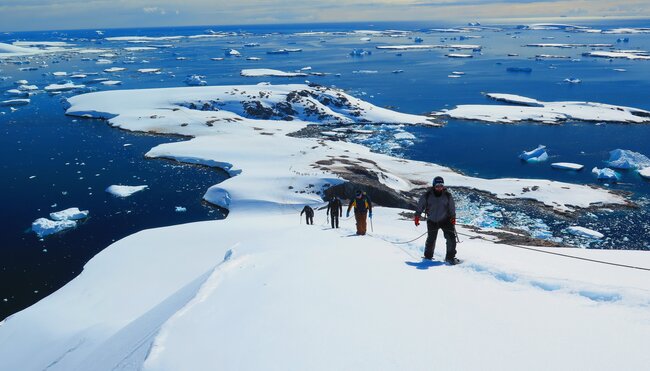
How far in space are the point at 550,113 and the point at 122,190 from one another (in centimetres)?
5943

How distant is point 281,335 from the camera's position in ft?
23.4

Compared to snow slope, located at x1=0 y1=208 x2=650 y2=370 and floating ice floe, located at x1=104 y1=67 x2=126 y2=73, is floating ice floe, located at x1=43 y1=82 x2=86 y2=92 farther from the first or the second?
snow slope, located at x1=0 y1=208 x2=650 y2=370

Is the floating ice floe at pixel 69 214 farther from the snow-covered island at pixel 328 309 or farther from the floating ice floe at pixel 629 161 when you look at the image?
the floating ice floe at pixel 629 161

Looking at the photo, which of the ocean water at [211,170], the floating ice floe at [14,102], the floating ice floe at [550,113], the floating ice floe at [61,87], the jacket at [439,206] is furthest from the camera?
the floating ice floe at [61,87]

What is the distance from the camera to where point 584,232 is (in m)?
30.8

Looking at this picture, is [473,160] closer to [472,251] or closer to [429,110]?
[429,110]

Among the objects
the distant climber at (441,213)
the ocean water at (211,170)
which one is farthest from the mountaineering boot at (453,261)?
the ocean water at (211,170)

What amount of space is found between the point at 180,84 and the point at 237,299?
9568 cm

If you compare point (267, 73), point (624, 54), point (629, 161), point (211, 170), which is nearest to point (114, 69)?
point (267, 73)

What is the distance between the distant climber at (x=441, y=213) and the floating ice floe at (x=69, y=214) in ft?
95.2

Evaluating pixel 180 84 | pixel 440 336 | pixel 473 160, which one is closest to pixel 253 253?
pixel 440 336

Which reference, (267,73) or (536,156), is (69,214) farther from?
(267,73)

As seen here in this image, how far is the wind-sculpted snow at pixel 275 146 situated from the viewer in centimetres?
3694

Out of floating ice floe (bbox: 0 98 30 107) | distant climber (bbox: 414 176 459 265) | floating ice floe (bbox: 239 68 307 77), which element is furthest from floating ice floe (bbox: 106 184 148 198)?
floating ice floe (bbox: 239 68 307 77)
